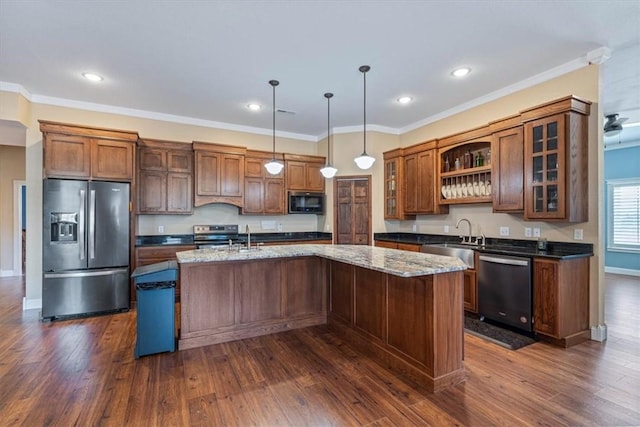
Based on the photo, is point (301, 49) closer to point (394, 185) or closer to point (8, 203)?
point (394, 185)

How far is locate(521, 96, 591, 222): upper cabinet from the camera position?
3.31 m

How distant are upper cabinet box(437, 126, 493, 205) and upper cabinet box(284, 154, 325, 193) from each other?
2276mm

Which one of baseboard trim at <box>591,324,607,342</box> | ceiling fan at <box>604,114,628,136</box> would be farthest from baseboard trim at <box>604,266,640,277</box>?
baseboard trim at <box>591,324,607,342</box>

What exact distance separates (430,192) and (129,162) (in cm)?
462

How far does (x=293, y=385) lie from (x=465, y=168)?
12.7 feet

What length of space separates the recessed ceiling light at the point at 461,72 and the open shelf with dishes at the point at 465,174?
1.10 m

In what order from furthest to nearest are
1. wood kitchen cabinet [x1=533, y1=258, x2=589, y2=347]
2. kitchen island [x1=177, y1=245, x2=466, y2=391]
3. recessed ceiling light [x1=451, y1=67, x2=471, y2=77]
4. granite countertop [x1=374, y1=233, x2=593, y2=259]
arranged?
recessed ceiling light [x1=451, y1=67, x2=471, y2=77]
granite countertop [x1=374, y1=233, x2=593, y2=259]
wood kitchen cabinet [x1=533, y1=258, x2=589, y2=347]
kitchen island [x1=177, y1=245, x2=466, y2=391]

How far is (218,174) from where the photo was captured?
17.6ft

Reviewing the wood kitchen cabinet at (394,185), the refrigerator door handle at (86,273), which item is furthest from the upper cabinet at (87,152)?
the wood kitchen cabinet at (394,185)

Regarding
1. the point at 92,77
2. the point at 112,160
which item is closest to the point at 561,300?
the point at 112,160

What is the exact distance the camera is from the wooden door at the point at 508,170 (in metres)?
3.79

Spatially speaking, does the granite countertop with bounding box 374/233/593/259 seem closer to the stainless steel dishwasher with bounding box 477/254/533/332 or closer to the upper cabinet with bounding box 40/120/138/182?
the stainless steel dishwasher with bounding box 477/254/533/332

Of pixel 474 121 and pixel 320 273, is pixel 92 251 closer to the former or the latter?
pixel 320 273

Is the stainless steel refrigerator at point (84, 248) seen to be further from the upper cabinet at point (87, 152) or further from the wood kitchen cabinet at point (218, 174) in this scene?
the wood kitchen cabinet at point (218, 174)
